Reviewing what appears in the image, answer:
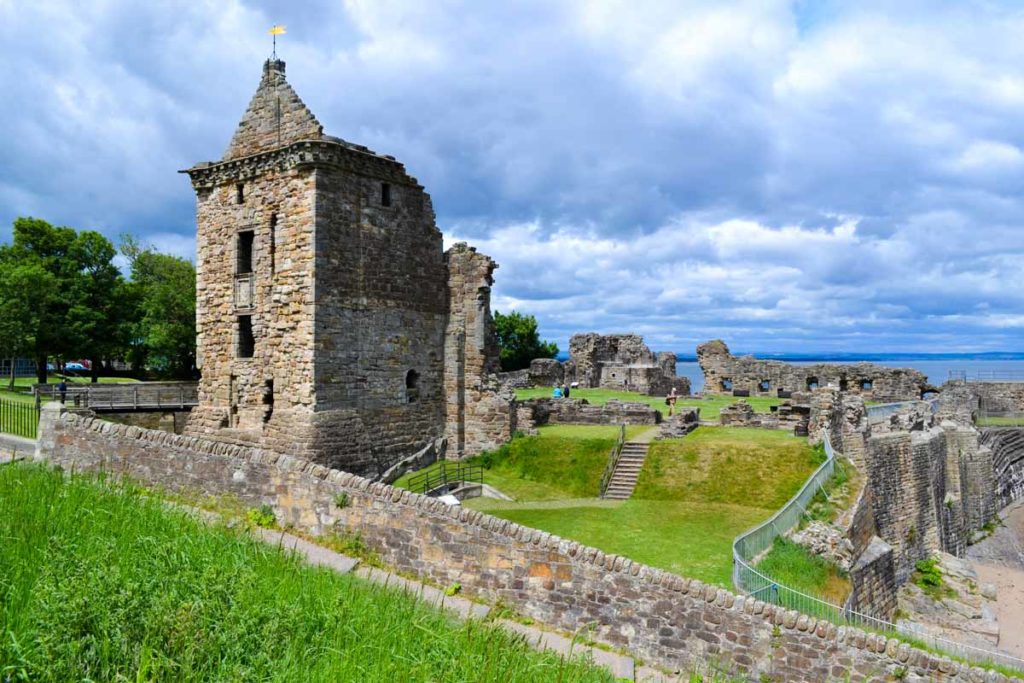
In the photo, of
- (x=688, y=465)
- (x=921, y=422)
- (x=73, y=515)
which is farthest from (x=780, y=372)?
(x=73, y=515)

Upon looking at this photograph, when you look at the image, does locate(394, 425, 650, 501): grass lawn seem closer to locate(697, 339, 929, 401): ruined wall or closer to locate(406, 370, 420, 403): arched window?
locate(406, 370, 420, 403): arched window

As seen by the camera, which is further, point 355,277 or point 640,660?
point 355,277

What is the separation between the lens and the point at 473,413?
2600cm

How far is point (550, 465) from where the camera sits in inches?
938

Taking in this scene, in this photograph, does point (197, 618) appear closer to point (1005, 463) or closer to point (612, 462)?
point (612, 462)

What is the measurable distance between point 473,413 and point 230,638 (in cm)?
1904

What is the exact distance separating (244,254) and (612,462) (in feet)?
44.2

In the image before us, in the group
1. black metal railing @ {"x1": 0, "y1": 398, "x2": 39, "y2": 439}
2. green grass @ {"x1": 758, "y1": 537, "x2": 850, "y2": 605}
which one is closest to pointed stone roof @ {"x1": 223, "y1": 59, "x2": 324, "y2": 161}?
black metal railing @ {"x1": 0, "y1": 398, "x2": 39, "y2": 439}

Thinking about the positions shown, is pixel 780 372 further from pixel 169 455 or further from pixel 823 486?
pixel 169 455

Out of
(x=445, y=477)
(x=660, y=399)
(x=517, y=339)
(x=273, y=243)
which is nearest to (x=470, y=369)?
(x=445, y=477)

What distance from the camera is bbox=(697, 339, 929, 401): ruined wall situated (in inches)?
1667

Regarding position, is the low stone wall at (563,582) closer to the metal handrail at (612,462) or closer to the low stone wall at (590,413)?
the metal handrail at (612,462)

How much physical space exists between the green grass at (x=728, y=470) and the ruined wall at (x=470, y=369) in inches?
224

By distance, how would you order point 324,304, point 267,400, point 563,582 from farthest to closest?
point 267,400, point 324,304, point 563,582
